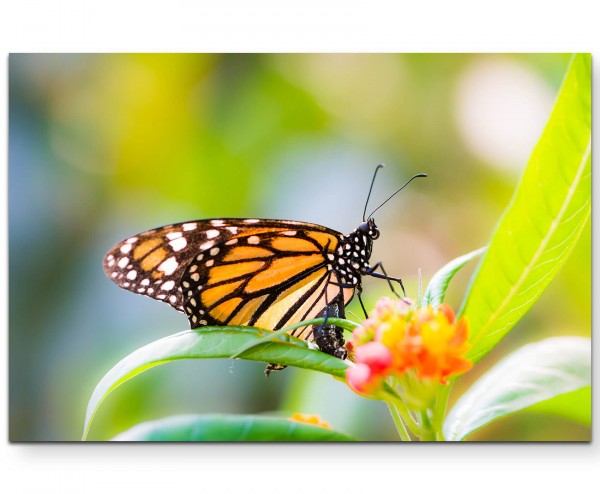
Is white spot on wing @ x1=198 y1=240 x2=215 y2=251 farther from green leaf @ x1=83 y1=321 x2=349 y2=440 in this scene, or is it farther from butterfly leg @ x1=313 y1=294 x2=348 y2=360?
butterfly leg @ x1=313 y1=294 x2=348 y2=360

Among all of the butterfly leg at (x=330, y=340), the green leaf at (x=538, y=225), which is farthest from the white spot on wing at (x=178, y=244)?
the green leaf at (x=538, y=225)

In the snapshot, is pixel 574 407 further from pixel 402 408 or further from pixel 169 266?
pixel 169 266

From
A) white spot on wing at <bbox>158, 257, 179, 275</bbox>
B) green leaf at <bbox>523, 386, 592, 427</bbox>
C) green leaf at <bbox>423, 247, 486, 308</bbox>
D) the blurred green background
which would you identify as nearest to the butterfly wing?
white spot on wing at <bbox>158, 257, 179, 275</bbox>

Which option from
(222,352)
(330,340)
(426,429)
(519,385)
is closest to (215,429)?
(222,352)

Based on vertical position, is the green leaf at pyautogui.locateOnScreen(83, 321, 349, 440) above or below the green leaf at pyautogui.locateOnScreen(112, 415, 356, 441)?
above
